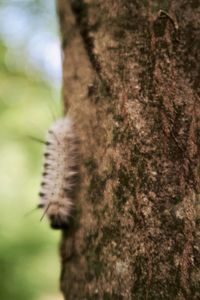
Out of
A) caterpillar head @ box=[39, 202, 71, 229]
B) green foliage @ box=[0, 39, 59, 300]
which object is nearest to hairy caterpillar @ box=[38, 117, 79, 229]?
caterpillar head @ box=[39, 202, 71, 229]

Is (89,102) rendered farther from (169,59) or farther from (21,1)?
(21,1)

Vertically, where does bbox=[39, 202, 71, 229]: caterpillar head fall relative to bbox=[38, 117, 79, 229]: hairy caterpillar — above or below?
below

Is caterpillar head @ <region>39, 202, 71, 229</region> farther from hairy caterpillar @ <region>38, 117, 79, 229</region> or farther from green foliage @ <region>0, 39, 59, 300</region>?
green foliage @ <region>0, 39, 59, 300</region>

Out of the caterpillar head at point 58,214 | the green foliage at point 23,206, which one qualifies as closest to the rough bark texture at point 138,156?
the caterpillar head at point 58,214

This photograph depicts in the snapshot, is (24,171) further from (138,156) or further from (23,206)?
(138,156)

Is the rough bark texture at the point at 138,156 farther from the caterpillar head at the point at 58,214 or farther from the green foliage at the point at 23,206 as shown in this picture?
the green foliage at the point at 23,206

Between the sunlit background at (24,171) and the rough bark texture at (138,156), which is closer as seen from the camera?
the rough bark texture at (138,156)

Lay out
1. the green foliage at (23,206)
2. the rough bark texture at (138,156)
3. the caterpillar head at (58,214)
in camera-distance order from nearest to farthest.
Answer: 1. the rough bark texture at (138,156)
2. the caterpillar head at (58,214)
3. the green foliage at (23,206)
